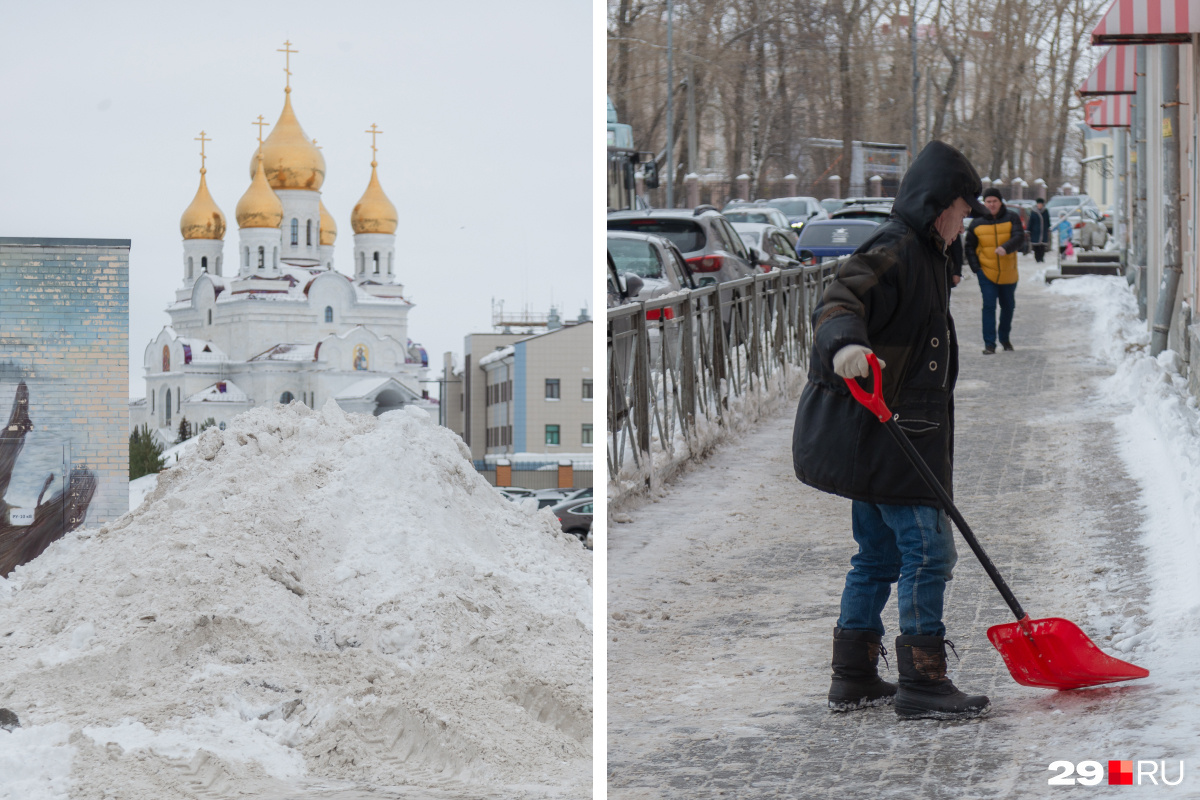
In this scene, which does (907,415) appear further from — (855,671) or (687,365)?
(687,365)

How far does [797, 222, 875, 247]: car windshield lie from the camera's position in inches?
923

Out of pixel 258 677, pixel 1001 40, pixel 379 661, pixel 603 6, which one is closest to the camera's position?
pixel 603 6

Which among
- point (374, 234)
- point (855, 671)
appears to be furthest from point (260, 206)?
point (855, 671)

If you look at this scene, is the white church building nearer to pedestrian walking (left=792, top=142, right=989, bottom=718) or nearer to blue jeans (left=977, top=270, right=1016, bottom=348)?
blue jeans (left=977, top=270, right=1016, bottom=348)

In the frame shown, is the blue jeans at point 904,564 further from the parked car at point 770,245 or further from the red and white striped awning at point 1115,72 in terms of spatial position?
the parked car at point 770,245

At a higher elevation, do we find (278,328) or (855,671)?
(278,328)

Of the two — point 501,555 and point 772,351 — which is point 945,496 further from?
point 772,351

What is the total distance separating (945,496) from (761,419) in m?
6.96

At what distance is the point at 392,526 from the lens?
8414 mm

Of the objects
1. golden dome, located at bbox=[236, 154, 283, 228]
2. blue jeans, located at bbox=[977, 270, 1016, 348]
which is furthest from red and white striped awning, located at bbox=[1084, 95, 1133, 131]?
golden dome, located at bbox=[236, 154, 283, 228]

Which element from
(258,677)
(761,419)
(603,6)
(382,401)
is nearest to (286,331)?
(382,401)

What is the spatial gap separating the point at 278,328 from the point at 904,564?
7.64 meters

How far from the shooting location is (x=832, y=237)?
23.7 m

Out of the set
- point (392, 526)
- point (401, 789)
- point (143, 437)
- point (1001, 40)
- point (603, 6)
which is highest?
point (1001, 40)
